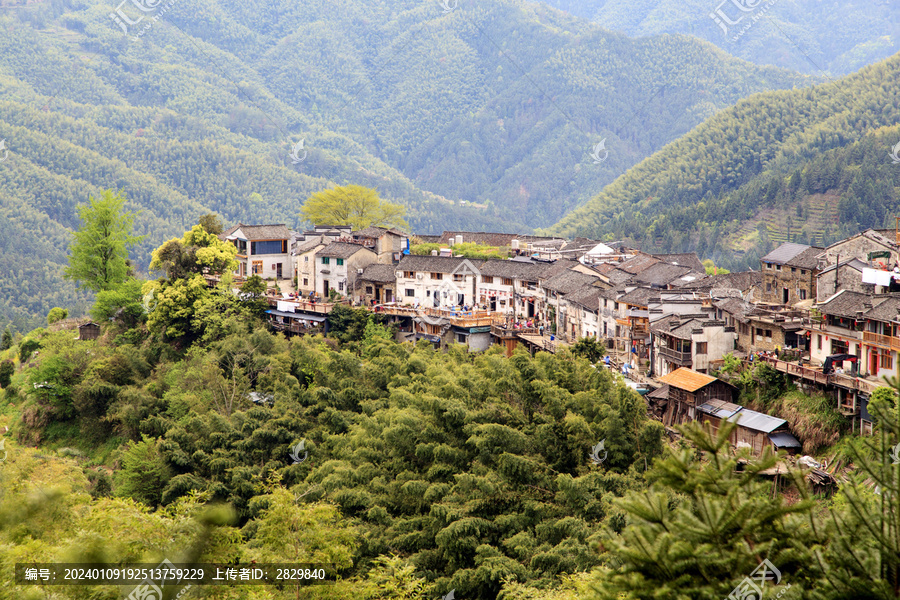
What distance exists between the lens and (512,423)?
105 feet

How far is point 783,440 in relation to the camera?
31.8 metres

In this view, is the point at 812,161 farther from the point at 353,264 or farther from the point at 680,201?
the point at 353,264

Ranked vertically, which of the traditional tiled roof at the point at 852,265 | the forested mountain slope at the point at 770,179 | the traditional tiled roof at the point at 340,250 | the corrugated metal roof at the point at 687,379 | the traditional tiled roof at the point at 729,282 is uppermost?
the forested mountain slope at the point at 770,179

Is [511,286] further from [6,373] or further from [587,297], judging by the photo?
[6,373]

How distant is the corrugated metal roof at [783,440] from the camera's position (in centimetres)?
3155

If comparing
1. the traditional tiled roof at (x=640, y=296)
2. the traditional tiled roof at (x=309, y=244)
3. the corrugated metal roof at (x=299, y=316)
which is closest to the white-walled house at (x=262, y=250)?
the traditional tiled roof at (x=309, y=244)

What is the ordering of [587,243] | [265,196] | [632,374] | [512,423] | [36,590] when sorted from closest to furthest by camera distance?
[36,590] → [512,423] → [632,374] → [587,243] → [265,196]

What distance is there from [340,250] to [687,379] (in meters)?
30.0

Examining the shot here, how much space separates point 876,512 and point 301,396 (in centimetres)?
3466

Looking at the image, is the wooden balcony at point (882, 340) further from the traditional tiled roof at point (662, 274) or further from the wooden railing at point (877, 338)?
the traditional tiled roof at point (662, 274)

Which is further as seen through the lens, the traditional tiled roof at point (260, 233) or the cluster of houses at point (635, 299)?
the traditional tiled roof at point (260, 233)

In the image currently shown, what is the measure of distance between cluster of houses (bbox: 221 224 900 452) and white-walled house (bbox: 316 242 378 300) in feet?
0.32

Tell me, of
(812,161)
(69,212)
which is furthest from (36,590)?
(69,212)
